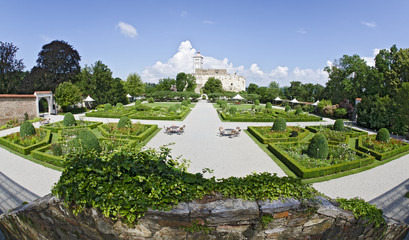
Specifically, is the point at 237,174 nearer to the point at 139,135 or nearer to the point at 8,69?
the point at 139,135

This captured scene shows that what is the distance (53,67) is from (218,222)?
36212mm

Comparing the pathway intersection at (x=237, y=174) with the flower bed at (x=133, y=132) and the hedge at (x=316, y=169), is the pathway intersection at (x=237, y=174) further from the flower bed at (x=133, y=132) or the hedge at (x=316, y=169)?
the flower bed at (x=133, y=132)

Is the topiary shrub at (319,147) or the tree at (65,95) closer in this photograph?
the topiary shrub at (319,147)

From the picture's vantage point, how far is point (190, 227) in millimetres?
2744

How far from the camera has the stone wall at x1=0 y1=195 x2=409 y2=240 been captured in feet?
9.04

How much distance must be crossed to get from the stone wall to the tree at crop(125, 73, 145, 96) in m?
48.0

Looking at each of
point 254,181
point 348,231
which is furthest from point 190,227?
point 348,231

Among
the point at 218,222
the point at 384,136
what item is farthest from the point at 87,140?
the point at 384,136

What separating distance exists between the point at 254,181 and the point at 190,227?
4.11 feet

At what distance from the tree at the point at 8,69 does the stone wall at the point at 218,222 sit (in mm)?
34443

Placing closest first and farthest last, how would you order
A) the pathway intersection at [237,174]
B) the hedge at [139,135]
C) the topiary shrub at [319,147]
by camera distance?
the pathway intersection at [237,174] < the topiary shrub at [319,147] < the hedge at [139,135]

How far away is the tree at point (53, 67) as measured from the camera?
28844 mm

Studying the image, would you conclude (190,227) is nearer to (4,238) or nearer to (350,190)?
(4,238)

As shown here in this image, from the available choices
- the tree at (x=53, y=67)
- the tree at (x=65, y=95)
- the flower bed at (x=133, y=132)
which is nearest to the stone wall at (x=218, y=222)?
the flower bed at (x=133, y=132)
